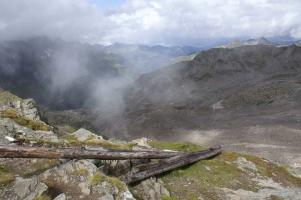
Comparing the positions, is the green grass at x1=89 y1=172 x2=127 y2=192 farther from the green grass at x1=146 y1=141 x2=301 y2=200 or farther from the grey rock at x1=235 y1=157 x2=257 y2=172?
the grey rock at x1=235 y1=157 x2=257 y2=172

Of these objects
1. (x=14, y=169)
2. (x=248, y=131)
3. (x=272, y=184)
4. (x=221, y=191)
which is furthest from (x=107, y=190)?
(x=248, y=131)

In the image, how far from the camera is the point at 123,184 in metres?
24.2

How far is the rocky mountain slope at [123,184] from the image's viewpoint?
22.8m

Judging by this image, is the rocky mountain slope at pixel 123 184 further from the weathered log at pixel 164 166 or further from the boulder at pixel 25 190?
the weathered log at pixel 164 166

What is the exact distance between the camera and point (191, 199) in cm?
2841

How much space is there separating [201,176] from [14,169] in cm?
1523

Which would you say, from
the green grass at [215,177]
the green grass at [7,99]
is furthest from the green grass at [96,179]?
the green grass at [7,99]

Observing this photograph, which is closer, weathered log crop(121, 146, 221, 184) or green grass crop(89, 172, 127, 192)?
green grass crop(89, 172, 127, 192)

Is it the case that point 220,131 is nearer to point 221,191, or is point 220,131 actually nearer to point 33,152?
point 221,191

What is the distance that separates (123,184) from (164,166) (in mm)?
7667

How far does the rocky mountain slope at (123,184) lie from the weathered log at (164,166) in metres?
0.46

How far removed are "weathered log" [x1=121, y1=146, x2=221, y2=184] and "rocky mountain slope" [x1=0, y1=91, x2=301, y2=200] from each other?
455 mm

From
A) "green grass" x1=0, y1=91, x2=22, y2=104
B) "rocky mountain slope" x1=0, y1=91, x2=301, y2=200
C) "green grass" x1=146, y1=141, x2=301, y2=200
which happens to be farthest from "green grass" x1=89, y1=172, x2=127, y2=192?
"green grass" x1=0, y1=91, x2=22, y2=104

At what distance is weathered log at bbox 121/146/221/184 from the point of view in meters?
27.4
